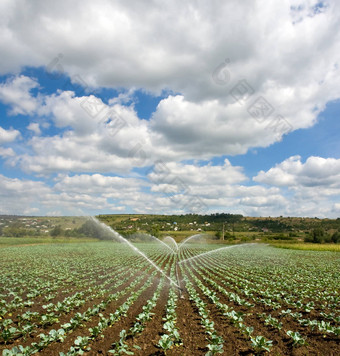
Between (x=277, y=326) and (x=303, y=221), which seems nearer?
(x=277, y=326)

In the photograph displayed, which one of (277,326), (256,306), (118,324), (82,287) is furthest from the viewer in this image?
(82,287)

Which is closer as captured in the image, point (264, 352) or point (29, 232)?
point (264, 352)

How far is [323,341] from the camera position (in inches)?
322

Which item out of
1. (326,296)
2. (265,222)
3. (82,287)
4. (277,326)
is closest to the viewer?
(277,326)

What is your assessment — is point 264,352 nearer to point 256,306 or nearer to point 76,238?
point 256,306

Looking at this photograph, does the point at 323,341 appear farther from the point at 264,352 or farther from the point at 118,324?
the point at 118,324

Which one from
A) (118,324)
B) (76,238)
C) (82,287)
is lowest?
(76,238)

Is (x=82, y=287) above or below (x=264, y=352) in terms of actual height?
below

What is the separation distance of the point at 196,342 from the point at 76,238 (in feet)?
329

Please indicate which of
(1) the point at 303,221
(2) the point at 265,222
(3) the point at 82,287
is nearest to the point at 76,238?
(3) the point at 82,287

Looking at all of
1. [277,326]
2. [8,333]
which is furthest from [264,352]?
[8,333]

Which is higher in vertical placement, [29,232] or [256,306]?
[256,306]

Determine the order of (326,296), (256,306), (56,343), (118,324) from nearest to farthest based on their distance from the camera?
1. (56,343)
2. (118,324)
3. (256,306)
4. (326,296)

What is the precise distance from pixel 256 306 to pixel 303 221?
598 ft
